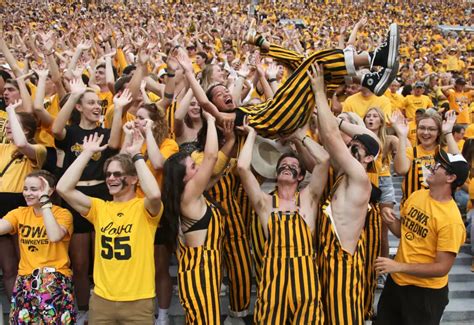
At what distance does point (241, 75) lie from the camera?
492 centimetres

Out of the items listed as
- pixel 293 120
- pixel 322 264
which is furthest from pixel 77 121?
pixel 322 264

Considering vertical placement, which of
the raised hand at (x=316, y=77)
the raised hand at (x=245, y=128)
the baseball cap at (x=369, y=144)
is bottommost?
the baseball cap at (x=369, y=144)

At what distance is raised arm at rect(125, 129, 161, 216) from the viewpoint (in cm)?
345

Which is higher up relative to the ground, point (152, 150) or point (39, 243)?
point (152, 150)

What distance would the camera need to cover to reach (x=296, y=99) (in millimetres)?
3439

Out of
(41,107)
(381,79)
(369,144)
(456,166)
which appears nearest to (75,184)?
(41,107)

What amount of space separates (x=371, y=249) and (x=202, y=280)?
1527 millimetres

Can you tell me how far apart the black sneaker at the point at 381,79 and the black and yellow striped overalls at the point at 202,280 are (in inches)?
56.1

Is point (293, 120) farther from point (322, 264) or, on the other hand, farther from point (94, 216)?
point (94, 216)

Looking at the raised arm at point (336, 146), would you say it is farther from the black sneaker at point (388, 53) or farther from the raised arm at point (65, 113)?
the raised arm at point (65, 113)

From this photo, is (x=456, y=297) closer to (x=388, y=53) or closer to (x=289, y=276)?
(x=289, y=276)

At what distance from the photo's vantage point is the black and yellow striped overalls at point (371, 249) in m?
4.23

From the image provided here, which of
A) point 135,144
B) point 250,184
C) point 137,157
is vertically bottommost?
point 250,184

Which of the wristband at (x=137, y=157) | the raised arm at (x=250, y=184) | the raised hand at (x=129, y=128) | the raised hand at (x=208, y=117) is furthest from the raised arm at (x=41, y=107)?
the raised arm at (x=250, y=184)
